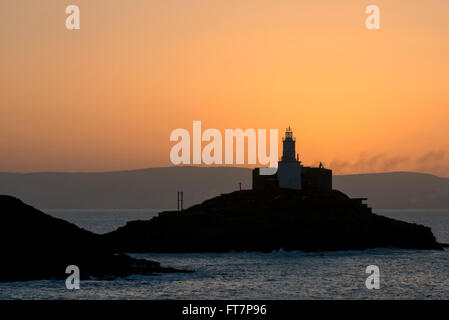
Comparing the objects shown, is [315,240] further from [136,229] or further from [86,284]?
[86,284]

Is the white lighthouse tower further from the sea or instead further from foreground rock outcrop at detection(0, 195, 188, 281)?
foreground rock outcrop at detection(0, 195, 188, 281)

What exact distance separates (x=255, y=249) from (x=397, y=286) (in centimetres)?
3452

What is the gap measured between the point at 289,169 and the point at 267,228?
1684cm

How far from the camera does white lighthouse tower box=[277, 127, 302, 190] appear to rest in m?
113

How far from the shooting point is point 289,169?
371 feet

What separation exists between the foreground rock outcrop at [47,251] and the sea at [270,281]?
4.62ft

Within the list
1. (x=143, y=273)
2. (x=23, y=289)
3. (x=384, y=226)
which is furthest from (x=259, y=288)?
(x=384, y=226)

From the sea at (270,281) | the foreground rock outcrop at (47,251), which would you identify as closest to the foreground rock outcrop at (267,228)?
the sea at (270,281)

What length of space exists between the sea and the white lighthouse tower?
17424 mm

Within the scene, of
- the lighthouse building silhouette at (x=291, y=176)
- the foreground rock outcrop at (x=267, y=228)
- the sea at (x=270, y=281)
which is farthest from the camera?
the lighthouse building silhouette at (x=291, y=176)

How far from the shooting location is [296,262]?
86562 millimetres

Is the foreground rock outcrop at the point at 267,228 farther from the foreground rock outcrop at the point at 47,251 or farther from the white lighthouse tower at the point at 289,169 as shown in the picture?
the foreground rock outcrop at the point at 47,251

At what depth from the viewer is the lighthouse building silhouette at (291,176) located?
11294 cm

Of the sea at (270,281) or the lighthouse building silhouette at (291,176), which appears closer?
the sea at (270,281)
